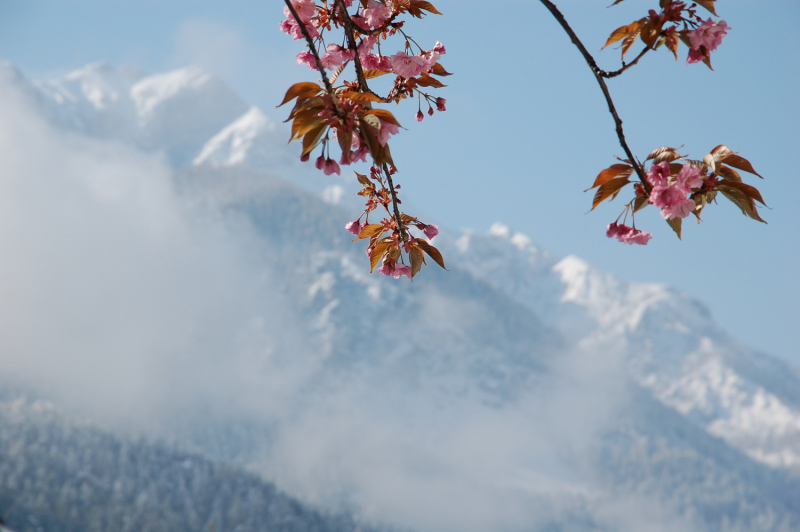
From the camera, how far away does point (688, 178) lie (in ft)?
3.14

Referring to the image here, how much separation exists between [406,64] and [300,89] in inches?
13.2

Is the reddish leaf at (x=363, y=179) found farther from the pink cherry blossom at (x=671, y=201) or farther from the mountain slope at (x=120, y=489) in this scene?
the mountain slope at (x=120, y=489)

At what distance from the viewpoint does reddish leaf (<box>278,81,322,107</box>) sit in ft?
2.91

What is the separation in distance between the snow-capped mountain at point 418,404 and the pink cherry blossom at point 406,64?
11426 cm

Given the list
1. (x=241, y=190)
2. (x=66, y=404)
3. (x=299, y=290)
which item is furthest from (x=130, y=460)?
(x=241, y=190)

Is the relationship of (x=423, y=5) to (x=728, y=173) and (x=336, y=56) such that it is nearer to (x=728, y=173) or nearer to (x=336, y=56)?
(x=336, y=56)

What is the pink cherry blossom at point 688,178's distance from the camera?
3.13ft

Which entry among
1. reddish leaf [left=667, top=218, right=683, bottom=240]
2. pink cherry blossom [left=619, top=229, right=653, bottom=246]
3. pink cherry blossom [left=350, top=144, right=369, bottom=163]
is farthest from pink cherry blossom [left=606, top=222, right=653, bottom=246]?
pink cherry blossom [left=350, top=144, right=369, bottom=163]

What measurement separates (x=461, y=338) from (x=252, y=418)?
6237 cm

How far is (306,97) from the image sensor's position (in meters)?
0.90

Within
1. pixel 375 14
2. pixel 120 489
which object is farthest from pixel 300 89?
pixel 120 489

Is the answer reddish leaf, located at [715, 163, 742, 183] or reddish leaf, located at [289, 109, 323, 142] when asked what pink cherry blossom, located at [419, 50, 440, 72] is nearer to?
A: reddish leaf, located at [289, 109, 323, 142]

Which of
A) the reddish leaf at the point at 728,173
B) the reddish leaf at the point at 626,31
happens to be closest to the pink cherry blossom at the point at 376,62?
the reddish leaf at the point at 626,31

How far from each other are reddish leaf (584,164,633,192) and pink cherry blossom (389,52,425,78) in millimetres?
415
